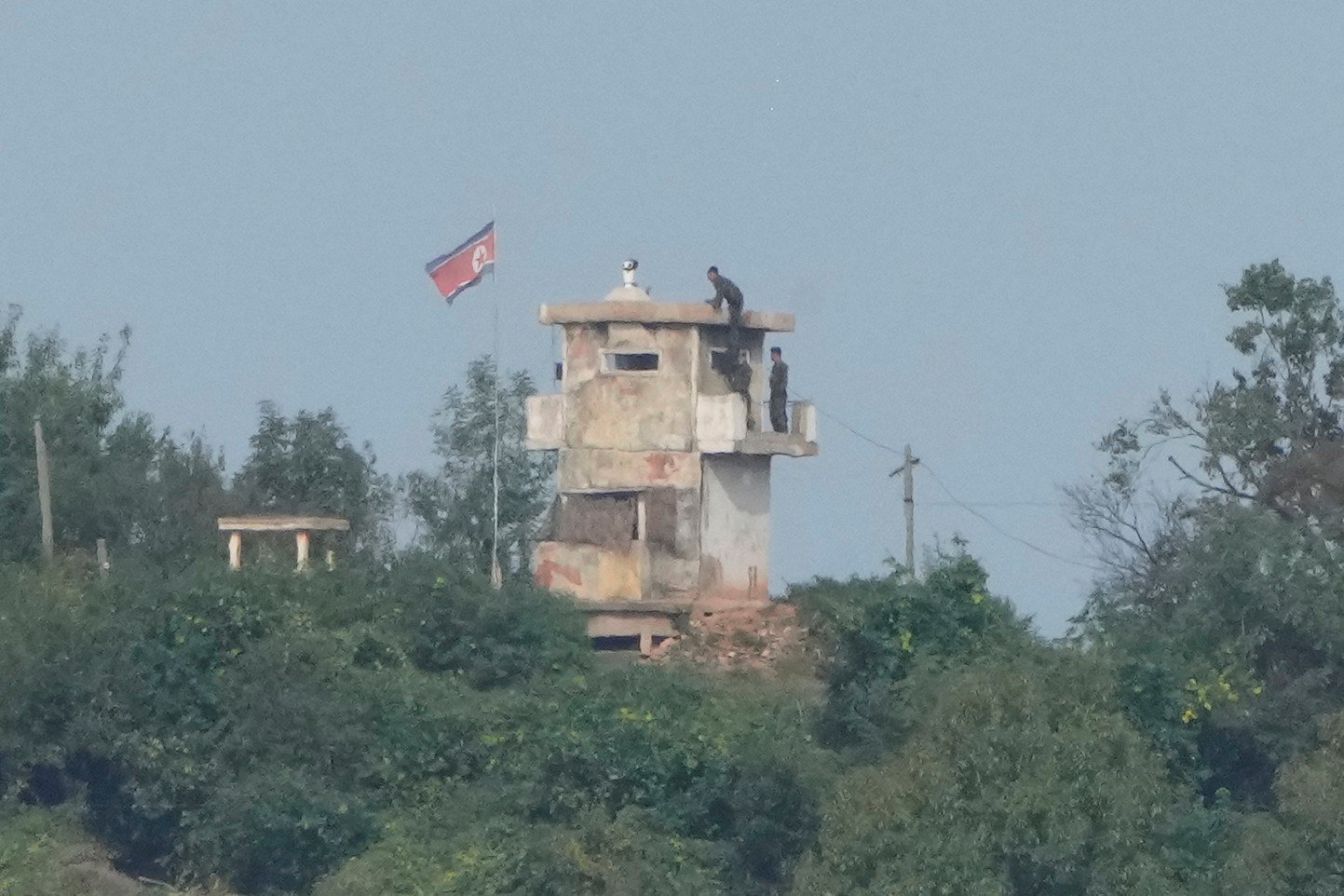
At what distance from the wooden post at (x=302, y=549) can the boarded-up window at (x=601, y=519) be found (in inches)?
126

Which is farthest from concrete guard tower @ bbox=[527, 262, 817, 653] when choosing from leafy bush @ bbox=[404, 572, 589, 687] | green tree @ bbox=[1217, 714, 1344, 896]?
green tree @ bbox=[1217, 714, 1344, 896]

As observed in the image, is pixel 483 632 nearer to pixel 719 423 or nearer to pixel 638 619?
pixel 638 619

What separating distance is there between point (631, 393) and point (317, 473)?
7.74 metres

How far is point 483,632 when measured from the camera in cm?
3444

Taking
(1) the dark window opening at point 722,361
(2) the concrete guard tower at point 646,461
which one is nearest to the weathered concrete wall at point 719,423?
(2) the concrete guard tower at point 646,461

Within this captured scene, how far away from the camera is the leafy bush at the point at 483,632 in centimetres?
3422

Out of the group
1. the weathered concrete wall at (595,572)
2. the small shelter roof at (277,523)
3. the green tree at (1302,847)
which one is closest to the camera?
the green tree at (1302,847)

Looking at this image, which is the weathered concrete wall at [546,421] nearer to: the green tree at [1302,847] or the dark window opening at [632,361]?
the dark window opening at [632,361]

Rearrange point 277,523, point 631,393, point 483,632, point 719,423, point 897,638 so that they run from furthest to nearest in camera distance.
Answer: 1. point 631,393
2. point 719,423
3. point 277,523
4. point 483,632
5. point 897,638

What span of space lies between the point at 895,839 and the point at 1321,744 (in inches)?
242

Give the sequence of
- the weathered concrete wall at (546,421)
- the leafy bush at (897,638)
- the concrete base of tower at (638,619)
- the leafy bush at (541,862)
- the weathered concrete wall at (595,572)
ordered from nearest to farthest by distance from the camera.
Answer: the leafy bush at (541,862), the leafy bush at (897,638), the concrete base of tower at (638,619), the weathered concrete wall at (595,572), the weathered concrete wall at (546,421)

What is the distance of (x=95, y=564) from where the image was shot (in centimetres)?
3653

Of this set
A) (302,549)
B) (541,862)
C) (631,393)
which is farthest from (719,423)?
(541,862)

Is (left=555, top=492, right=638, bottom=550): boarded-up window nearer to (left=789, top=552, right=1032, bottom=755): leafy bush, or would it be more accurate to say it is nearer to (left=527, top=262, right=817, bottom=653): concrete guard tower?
(left=527, top=262, right=817, bottom=653): concrete guard tower
